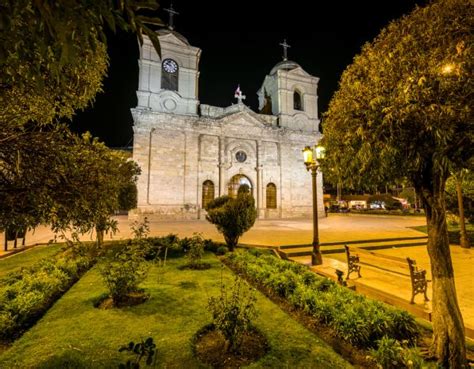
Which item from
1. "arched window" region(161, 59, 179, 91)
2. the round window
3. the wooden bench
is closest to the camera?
the wooden bench

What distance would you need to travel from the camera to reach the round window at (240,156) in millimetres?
26659

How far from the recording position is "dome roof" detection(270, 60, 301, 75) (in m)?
30.9

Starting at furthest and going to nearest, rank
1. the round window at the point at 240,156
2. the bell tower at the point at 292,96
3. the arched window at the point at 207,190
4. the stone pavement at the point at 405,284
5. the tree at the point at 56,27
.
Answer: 1. the bell tower at the point at 292,96
2. the round window at the point at 240,156
3. the arched window at the point at 207,190
4. the stone pavement at the point at 405,284
5. the tree at the point at 56,27

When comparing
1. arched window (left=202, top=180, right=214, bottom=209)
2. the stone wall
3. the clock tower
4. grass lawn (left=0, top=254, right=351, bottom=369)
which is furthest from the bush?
the clock tower

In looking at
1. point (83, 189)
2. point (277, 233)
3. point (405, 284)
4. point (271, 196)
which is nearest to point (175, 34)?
point (271, 196)

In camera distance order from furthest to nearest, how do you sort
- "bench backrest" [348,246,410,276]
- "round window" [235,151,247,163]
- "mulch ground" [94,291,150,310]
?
"round window" [235,151,247,163], "bench backrest" [348,246,410,276], "mulch ground" [94,291,150,310]

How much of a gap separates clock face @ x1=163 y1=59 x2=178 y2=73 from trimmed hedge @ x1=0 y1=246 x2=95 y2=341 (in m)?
22.3

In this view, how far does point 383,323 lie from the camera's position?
3.72m

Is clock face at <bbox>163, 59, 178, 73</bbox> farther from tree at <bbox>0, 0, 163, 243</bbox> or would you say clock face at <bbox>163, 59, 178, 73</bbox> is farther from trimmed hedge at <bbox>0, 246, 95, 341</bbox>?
tree at <bbox>0, 0, 163, 243</bbox>

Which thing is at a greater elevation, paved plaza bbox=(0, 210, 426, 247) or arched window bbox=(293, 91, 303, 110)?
arched window bbox=(293, 91, 303, 110)

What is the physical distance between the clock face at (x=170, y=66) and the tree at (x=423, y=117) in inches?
991

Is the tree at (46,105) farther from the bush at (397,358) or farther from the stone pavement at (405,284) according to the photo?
the stone pavement at (405,284)

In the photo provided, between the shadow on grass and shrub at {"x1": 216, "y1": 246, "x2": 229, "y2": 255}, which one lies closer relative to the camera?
the shadow on grass

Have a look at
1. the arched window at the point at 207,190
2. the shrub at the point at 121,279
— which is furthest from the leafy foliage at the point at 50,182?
the arched window at the point at 207,190
